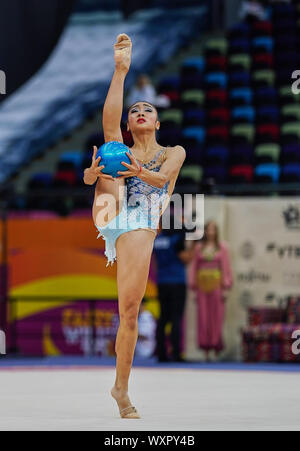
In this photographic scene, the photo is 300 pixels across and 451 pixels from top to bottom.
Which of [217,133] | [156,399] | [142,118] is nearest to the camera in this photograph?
[142,118]

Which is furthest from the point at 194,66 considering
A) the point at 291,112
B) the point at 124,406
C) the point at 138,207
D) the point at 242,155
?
the point at 124,406

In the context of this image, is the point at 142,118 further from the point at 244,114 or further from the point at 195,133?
the point at 244,114

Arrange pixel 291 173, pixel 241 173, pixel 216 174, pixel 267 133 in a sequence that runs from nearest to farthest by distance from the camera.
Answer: pixel 291 173 < pixel 241 173 < pixel 216 174 < pixel 267 133

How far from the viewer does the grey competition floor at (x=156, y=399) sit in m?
5.22

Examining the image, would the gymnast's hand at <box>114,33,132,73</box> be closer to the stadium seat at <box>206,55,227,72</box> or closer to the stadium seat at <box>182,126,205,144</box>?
the stadium seat at <box>182,126,205,144</box>

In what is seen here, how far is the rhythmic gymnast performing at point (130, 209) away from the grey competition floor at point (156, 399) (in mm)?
411

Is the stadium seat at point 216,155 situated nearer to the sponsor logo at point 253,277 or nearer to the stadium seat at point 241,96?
the stadium seat at point 241,96

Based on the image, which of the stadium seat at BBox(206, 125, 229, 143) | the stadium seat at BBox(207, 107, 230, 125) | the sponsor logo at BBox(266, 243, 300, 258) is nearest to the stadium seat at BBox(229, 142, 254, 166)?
the stadium seat at BBox(206, 125, 229, 143)

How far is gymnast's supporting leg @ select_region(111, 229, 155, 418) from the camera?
221 inches

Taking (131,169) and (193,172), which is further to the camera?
(193,172)

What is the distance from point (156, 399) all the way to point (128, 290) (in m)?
1.51

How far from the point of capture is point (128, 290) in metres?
5.63

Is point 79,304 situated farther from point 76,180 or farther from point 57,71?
point 57,71
